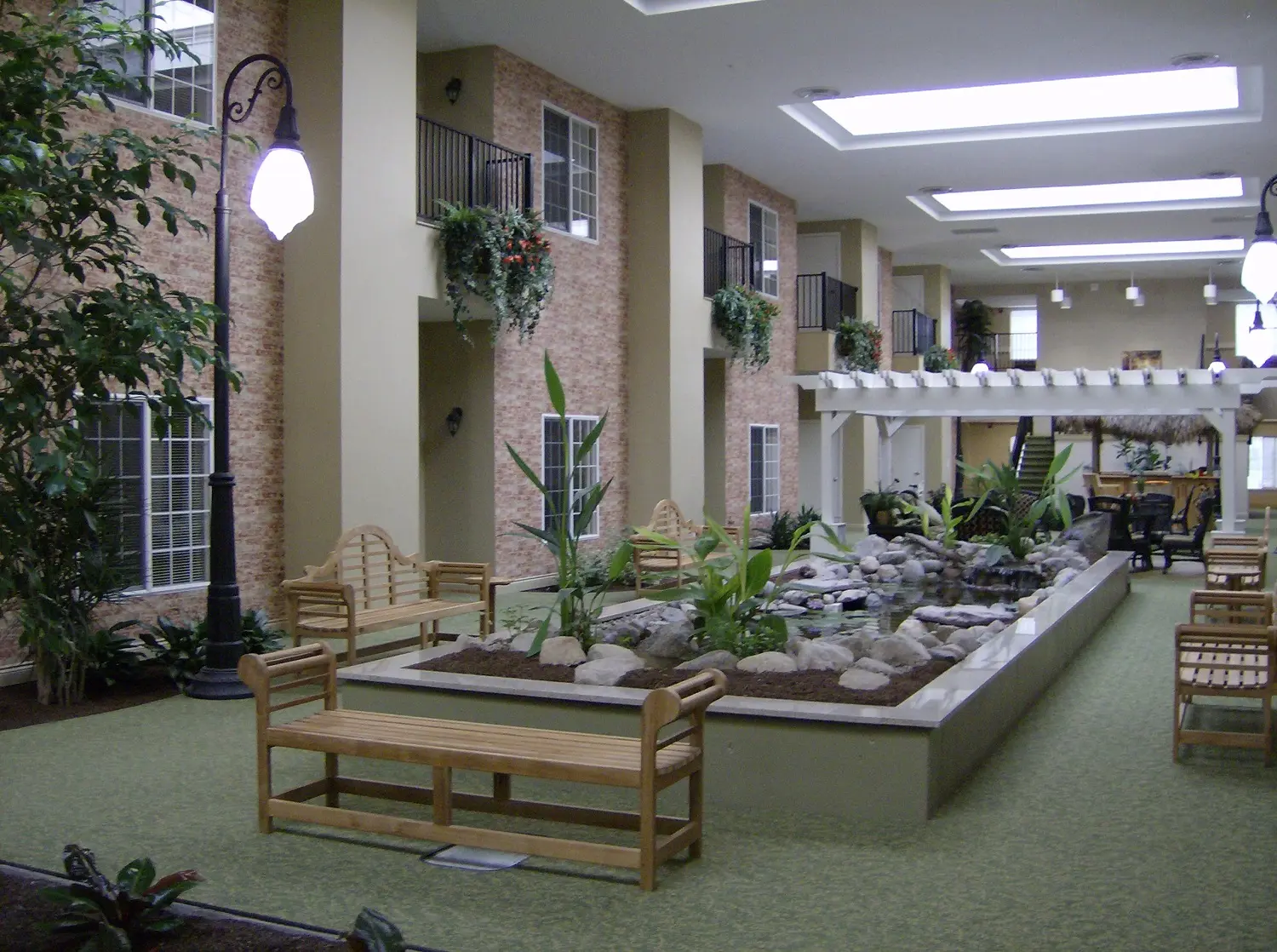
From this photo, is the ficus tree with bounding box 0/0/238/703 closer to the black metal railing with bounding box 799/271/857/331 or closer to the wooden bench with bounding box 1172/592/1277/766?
the wooden bench with bounding box 1172/592/1277/766

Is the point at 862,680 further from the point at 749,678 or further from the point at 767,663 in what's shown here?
the point at 767,663

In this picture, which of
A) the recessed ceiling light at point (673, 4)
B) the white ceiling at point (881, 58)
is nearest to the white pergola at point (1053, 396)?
the white ceiling at point (881, 58)

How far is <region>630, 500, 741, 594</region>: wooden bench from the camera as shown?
40.6 feet

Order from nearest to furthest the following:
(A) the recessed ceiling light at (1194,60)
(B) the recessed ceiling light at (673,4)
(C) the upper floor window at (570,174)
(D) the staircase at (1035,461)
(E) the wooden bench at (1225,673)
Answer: (E) the wooden bench at (1225,673) → (B) the recessed ceiling light at (673,4) → (A) the recessed ceiling light at (1194,60) → (C) the upper floor window at (570,174) → (D) the staircase at (1035,461)

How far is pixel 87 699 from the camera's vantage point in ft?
25.5

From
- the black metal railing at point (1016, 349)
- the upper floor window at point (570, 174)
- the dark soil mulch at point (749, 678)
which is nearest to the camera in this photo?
the dark soil mulch at point (749, 678)

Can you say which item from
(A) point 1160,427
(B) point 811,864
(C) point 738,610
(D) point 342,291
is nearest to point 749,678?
(C) point 738,610

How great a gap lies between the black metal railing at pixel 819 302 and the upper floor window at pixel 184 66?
1377 centimetres

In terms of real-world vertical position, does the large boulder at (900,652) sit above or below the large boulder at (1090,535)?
below

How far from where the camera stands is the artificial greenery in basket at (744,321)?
17.6 meters

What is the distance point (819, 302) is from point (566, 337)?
29.2 ft

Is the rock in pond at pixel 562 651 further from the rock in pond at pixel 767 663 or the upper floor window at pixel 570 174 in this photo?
the upper floor window at pixel 570 174

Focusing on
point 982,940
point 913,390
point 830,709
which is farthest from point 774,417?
point 982,940

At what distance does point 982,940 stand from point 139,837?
10.3 feet
